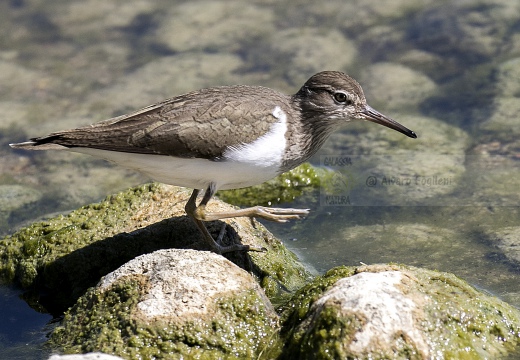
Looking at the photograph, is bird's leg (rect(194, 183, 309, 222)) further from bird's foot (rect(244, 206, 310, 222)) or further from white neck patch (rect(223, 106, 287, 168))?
white neck patch (rect(223, 106, 287, 168))

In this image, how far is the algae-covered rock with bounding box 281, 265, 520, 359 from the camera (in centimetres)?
443

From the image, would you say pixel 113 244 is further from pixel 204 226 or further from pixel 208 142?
pixel 208 142

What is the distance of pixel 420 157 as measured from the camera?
29.8 feet

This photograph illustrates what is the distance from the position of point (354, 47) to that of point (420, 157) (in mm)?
3363

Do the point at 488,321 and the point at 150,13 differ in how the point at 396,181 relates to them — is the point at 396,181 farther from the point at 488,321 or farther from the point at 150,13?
the point at 150,13

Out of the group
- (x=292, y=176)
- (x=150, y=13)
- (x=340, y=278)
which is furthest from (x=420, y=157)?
(x=150, y=13)

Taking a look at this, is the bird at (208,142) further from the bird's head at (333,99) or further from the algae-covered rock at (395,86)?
the algae-covered rock at (395,86)

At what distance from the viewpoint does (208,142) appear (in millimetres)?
5805

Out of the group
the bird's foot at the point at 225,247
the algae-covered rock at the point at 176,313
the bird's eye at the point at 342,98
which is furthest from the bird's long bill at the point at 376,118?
the algae-covered rock at the point at 176,313

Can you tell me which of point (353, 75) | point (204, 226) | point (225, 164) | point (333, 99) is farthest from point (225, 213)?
point (353, 75)

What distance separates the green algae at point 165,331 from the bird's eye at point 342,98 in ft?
7.49

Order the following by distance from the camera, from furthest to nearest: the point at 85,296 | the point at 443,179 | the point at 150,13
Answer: the point at 150,13
the point at 443,179
the point at 85,296

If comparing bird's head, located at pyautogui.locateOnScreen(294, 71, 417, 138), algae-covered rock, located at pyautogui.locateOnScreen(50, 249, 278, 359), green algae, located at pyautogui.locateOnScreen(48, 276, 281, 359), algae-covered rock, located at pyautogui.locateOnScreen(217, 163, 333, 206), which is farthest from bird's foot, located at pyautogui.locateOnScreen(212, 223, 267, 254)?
algae-covered rock, located at pyautogui.locateOnScreen(217, 163, 333, 206)

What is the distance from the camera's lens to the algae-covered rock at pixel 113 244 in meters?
6.17
